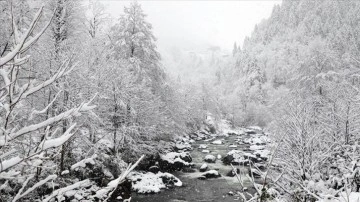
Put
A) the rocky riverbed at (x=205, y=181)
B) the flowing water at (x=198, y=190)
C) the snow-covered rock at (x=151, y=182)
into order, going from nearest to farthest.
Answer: the flowing water at (x=198, y=190) < the rocky riverbed at (x=205, y=181) < the snow-covered rock at (x=151, y=182)

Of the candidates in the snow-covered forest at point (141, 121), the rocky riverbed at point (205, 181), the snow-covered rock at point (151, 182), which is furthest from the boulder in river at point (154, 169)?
the rocky riverbed at point (205, 181)

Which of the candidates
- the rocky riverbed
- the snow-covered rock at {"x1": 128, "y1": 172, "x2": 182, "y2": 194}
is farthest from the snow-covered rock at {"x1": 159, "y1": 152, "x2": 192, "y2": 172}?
the snow-covered rock at {"x1": 128, "y1": 172, "x2": 182, "y2": 194}

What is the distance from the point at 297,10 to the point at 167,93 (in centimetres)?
14630

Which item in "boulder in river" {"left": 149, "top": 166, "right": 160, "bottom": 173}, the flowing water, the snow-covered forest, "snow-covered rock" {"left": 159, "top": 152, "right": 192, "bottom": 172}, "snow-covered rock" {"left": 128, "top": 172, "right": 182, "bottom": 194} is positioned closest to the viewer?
the snow-covered forest

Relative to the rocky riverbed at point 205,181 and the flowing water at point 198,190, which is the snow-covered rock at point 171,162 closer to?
the rocky riverbed at point 205,181

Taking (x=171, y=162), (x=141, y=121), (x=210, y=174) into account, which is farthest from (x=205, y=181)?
(x=141, y=121)

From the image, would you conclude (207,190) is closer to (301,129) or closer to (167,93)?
(301,129)

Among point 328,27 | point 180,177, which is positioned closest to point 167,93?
point 180,177

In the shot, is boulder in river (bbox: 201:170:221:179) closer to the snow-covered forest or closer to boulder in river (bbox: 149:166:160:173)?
the snow-covered forest

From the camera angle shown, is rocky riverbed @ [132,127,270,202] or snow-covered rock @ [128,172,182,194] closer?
rocky riverbed @ [132,127,270,202]

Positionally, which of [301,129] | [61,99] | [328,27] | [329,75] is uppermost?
[328,27]

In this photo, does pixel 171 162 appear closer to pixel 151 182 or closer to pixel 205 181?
pixel 205 181

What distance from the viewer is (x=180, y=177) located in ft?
66.5

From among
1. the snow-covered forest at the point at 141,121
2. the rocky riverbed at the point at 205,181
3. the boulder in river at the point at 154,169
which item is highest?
the snow-covered forest at the point at 141,121
